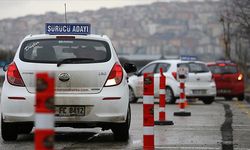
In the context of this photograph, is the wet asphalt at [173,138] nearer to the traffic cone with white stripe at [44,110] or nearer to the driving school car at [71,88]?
the driving school car at [71,88]

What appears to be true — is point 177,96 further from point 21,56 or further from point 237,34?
point 237,34

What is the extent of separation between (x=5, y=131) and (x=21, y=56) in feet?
3.73

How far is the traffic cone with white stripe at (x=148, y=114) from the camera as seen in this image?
905cm

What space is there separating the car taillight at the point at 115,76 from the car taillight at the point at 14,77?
1.25 m

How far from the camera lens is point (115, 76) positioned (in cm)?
1022

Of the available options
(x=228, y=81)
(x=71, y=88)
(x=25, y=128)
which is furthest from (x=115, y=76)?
(x=228, y=81)

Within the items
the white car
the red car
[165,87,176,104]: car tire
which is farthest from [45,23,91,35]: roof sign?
the red car

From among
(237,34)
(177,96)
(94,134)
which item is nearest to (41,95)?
(94,134)

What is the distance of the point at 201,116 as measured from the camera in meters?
16.5

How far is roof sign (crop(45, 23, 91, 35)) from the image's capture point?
11.1 m

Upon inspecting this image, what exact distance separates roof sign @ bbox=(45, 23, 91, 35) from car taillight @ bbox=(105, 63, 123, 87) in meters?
1.12

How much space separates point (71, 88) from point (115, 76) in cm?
67

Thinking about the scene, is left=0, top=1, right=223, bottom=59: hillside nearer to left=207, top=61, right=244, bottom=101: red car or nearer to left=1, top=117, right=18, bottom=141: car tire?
left=207, top=61, right=244, bottom=101: red car

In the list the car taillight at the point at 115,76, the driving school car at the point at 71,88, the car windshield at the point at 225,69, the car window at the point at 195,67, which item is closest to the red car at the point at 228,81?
the car windshield at the point at 225,69
